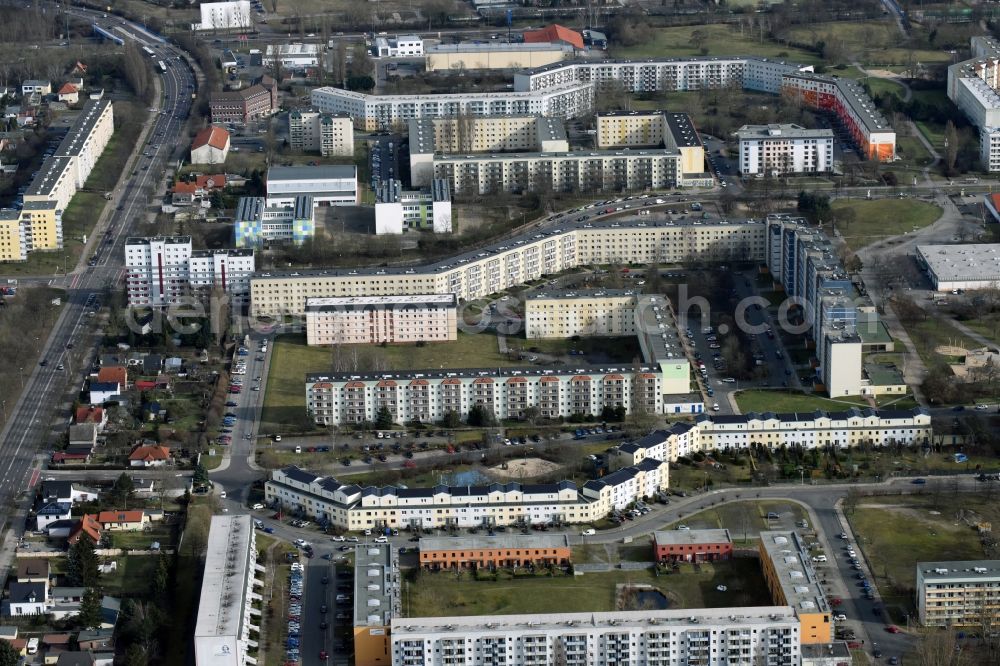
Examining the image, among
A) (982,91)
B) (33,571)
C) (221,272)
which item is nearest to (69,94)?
(221,272)

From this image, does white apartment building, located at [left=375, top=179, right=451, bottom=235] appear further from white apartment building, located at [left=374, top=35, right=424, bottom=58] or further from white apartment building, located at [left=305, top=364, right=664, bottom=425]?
white apartment building, located at [left=374, top=35, right=424, bottom=58]

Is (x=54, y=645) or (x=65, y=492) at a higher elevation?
(x=65, y=492)

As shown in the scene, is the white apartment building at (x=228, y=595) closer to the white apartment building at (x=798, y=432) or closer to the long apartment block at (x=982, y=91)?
the white apartment building at (x=798, y=432)

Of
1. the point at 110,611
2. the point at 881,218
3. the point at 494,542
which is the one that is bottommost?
the point at 110,611

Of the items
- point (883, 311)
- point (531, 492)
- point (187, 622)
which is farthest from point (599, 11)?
point (187, 622)

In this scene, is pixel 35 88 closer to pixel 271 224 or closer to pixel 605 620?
pixel 271 224

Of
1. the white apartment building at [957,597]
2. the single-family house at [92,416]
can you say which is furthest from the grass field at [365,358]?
the white apartment building at [957,597]
